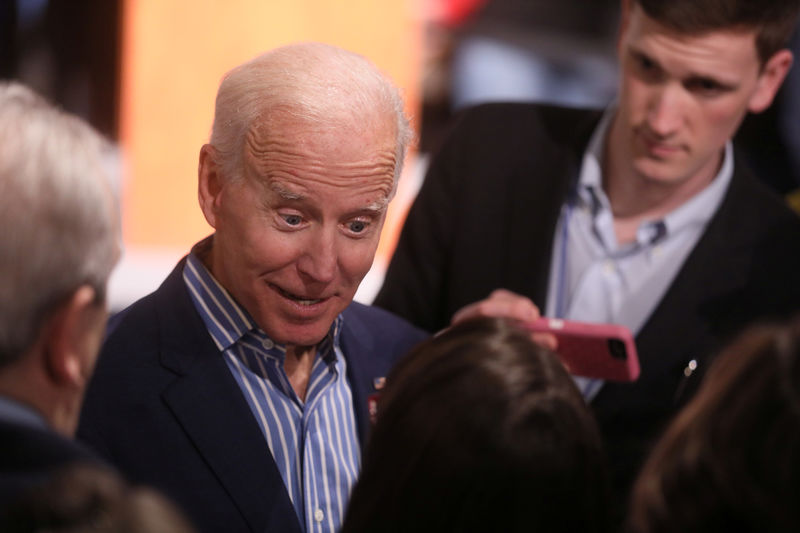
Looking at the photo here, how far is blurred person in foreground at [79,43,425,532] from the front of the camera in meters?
1.64

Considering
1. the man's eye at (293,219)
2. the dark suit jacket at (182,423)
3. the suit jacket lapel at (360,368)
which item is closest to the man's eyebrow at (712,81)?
the suit jacket lapel at (360,368)

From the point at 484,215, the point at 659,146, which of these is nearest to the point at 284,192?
the point at 484,215

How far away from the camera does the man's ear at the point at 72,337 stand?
1.14 meters

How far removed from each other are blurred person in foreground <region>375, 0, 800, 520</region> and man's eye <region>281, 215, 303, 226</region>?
2.83 feet

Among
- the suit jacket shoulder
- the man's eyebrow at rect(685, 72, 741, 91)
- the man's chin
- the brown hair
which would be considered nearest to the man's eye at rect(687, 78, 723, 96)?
the man's eyebrow at rect(685, 72, 741, 91)

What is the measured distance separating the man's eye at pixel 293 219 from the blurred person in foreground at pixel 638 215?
86 cm

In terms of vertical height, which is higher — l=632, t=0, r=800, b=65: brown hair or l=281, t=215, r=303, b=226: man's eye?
l=632, t=0, r=800, b=65: brown hair

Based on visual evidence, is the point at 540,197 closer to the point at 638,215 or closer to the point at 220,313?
the point at 638,215

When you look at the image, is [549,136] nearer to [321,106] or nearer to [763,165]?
[321,106]

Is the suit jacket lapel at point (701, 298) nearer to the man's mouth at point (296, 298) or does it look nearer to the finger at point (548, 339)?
the finger at point (548, 339)

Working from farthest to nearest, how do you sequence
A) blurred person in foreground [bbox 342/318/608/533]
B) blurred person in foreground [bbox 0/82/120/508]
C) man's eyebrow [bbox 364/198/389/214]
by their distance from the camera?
1. man's eyebrow [bbox 364/198/389/214]
2. blurred person in foreground [bbox 342/318/608/533]
3. blurred person in foreground [bbox 0/82/120/508]

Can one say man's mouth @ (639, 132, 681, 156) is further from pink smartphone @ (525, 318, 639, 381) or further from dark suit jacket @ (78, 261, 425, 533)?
dark suit jacket @ (78, 261, 425, 533)

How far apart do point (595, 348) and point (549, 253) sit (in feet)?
1.63

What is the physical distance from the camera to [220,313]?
5.80 feet
